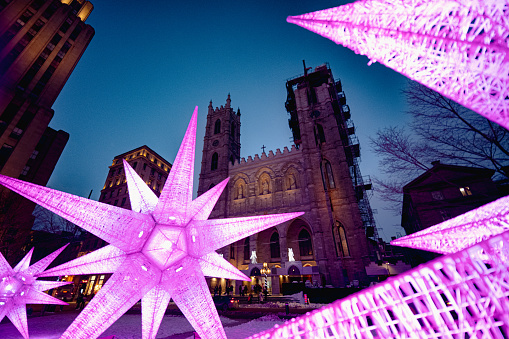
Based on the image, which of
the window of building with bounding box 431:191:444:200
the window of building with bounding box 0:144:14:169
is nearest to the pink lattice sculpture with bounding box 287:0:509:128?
the window of building with bounding box 431:191:444:200

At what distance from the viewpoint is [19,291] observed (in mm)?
4977

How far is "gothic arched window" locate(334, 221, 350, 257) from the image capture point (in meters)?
21.2

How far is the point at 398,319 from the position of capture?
0.77m

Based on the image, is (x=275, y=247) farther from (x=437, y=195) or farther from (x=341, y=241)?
(x=437, y=195)

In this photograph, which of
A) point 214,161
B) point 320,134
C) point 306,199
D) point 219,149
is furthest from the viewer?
point 219,149

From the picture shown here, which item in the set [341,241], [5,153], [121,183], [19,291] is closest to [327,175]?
[341,241]

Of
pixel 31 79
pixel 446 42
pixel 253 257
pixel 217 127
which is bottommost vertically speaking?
pixel 446 42

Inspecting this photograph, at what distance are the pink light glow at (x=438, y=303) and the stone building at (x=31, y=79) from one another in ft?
74.1

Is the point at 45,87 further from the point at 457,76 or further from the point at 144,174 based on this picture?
the point at 457,76

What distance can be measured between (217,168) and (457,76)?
31.2 meters

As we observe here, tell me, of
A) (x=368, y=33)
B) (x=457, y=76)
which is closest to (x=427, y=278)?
(x=457, y=76)

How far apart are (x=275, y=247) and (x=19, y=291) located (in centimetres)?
2320

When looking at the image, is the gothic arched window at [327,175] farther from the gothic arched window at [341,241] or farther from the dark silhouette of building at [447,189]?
the dark silhouette of building at [447,189]

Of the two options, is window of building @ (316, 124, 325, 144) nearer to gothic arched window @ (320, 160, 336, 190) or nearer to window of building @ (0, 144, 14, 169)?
gothic arched window @ (320, 160, 336, 190)
